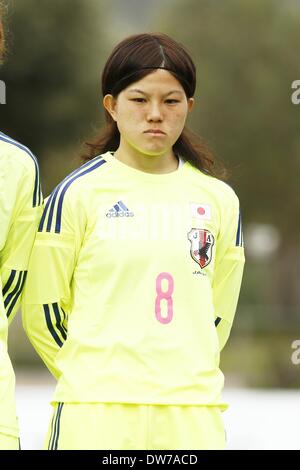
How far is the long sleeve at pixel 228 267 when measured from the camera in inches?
200

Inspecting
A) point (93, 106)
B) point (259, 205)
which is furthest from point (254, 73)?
point (93, 106)

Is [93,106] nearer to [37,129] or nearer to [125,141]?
[37,129]

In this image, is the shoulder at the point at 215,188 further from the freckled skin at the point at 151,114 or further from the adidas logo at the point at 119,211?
the adidas logo at the point at 119,211

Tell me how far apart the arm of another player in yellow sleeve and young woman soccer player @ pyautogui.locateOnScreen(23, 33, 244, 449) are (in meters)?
0.05

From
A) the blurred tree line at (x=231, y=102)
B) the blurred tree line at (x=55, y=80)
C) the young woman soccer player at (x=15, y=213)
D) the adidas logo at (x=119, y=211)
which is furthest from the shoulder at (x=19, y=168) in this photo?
the blurred tree line at (x=55, y=80)

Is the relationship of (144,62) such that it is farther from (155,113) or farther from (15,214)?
(15,214)

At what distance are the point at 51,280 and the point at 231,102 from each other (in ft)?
80.7

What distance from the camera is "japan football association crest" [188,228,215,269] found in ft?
16.0

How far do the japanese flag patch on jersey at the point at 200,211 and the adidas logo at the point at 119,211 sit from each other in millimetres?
231

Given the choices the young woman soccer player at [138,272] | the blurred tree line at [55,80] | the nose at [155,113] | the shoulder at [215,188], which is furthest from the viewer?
the blurred tree line at [55,80]

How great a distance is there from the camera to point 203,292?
15.8ft

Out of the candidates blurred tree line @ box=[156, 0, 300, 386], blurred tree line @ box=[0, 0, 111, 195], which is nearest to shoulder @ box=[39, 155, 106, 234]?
blurred tree line @ box=[0, 0, 111, 195]

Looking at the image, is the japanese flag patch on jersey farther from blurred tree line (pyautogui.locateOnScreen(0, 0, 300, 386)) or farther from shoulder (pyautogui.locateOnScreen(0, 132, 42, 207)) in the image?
blurred tree line (pyautogui.locateOnScreen(0, 0, 300, 386))

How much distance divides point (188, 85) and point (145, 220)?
499 millimetres
